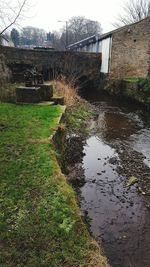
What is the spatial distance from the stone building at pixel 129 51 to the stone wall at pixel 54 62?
5.22 feet

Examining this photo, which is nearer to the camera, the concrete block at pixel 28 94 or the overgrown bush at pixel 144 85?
the concrete block at pixel 28 94

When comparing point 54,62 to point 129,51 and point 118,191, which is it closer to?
point 129,51

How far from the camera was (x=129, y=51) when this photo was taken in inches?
835

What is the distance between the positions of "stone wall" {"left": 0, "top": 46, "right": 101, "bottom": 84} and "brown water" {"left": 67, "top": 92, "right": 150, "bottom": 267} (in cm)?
1123

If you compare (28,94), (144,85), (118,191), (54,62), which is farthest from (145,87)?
(118,191)

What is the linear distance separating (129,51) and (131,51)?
0.17 metres

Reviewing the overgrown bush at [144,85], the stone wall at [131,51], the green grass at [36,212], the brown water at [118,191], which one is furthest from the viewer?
the stone wall at [131,51]

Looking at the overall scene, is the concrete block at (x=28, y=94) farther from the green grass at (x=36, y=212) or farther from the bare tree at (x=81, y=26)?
the bare tree at (x=81, y=26)

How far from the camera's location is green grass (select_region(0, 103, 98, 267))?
9.32 feet

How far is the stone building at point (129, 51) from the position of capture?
66.3 feet

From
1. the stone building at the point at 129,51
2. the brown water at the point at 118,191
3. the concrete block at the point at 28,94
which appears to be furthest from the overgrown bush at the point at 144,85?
the concrete block at the point at 28,94

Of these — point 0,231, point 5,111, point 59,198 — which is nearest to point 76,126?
point 5,111

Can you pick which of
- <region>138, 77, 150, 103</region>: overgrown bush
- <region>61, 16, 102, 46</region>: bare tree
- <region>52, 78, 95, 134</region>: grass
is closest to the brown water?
<region>52, 78, 95, 134</region>: grass

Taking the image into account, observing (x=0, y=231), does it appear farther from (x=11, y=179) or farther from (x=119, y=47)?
(x=119, y=47)
